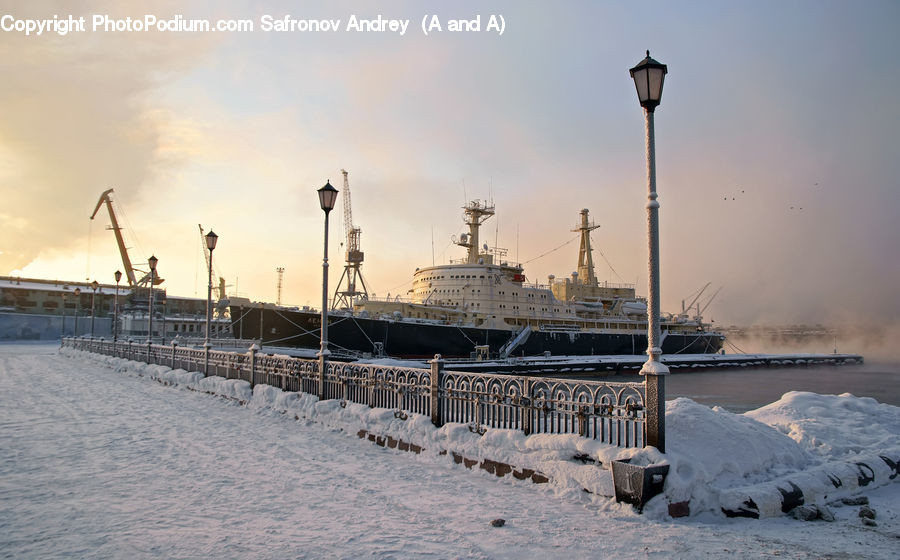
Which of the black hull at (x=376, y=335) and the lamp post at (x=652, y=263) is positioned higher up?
the lamp post at (x=652, y=263)

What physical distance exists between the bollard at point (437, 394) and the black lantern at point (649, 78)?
4.94 metres

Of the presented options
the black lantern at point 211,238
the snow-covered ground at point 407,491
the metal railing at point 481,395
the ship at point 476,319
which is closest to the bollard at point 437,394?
the metal railing at point 481,395

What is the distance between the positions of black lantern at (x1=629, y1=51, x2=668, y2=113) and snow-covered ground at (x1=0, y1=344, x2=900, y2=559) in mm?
4009

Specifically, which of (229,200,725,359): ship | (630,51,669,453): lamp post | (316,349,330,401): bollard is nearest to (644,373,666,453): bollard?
(630,51,669,453): lamp post

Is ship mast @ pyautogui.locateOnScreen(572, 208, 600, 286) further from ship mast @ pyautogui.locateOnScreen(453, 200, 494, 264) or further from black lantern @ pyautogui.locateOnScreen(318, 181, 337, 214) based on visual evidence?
black lantern @ pyautogui.locateOnScreen(318, 181, 337, 214)

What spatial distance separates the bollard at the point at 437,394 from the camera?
9000mm

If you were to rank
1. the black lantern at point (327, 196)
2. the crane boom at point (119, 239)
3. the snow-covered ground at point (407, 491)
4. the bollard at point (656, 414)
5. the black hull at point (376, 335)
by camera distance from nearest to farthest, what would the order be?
the snow-covered ground at point (407, 491)
the bollard at point (656, 414)
the black lantern at point (327, 196)
the black hull at point (376, 335)
the crane boom at point (119, 239)

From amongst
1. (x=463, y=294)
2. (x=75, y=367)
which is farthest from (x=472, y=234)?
(x=75, y=367)

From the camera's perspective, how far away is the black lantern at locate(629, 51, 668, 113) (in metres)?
6.72

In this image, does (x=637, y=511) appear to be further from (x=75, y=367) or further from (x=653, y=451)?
(x=75, y=367)

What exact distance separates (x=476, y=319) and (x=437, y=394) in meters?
38.4

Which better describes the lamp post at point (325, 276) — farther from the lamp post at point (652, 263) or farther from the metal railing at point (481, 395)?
the lamp post at point (652, 263)

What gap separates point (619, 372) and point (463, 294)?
50.4 ft

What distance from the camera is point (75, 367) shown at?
2620cm
